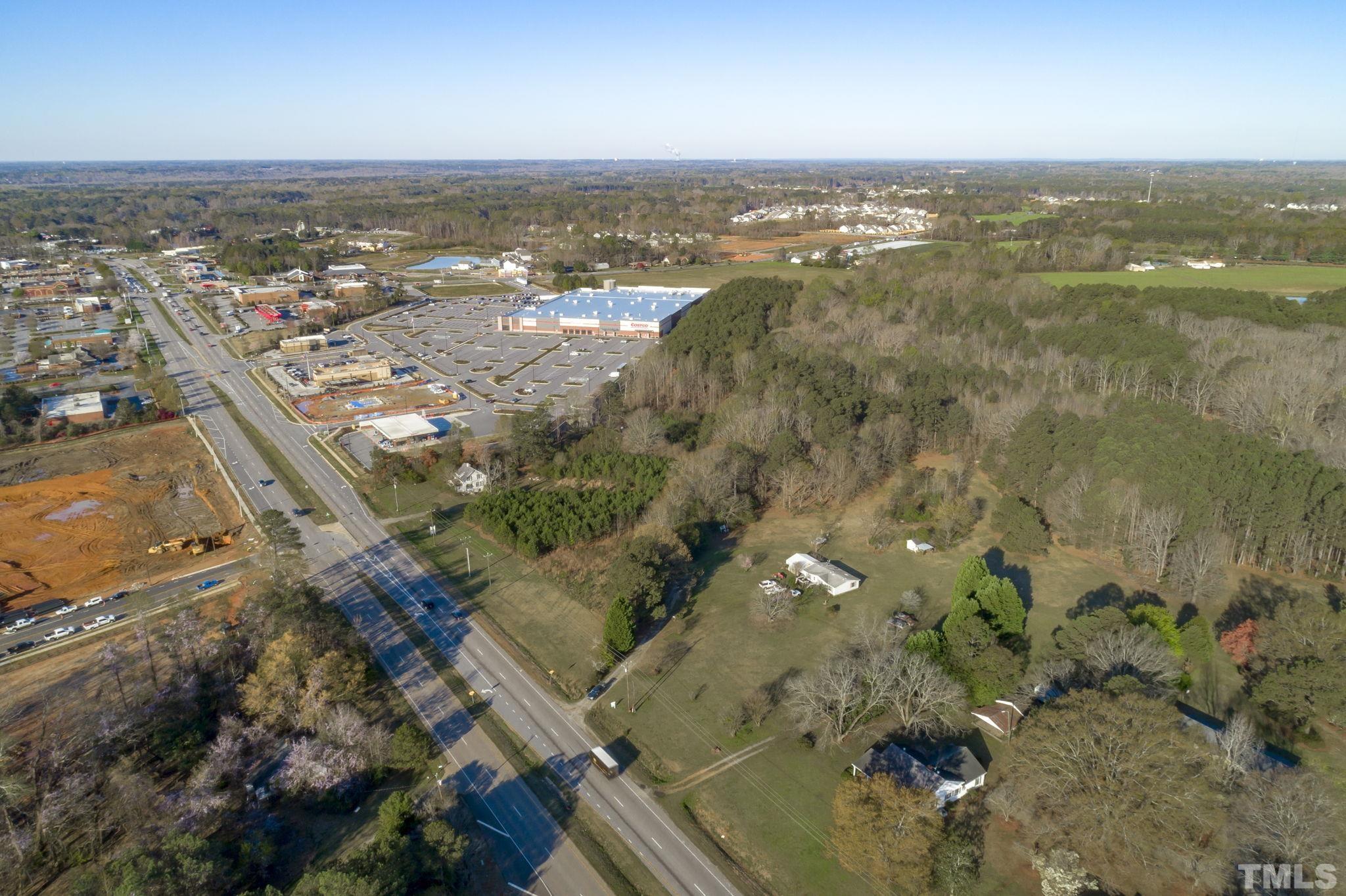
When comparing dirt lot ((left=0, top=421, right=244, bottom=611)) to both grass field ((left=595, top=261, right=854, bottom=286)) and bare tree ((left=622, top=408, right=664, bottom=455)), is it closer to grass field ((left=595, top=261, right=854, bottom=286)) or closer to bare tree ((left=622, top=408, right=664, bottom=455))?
bare tree ((left=622, top=408, right=664, bottom=455))

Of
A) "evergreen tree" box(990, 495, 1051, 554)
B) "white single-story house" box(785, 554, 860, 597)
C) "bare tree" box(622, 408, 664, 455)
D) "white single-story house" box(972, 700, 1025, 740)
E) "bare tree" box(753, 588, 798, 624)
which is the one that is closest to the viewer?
"white single-story house" box(972, 700, 1025, 740)

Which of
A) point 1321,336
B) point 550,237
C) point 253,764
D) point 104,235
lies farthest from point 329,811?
point 104,235

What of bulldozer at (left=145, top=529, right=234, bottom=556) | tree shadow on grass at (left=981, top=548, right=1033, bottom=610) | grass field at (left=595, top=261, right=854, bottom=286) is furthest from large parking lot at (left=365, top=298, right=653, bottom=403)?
tree shadow on grass at (left=981, top=548, right=1033, bottom=610)

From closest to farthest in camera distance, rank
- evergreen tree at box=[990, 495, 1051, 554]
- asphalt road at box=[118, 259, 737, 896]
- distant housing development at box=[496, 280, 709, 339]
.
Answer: asphalt road at box=[118, 259, 737, 896] < evergreen tree at box=[990, 495, 1051, 554] < distant housing development at box=[496, 280, 709, 339]

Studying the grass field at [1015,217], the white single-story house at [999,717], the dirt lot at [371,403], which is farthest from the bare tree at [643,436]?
the grass field at [1015,217]

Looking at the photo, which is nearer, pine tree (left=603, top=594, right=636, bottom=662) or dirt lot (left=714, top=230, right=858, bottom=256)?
pine tree (left=603, top=594, right=636, bottom=662)

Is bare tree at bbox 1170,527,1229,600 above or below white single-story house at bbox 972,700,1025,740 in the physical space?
above

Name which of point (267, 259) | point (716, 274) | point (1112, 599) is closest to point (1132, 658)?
point (1112, 599)

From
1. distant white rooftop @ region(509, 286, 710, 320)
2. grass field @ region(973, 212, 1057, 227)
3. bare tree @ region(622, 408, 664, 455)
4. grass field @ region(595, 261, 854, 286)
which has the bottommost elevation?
bare tree @ region(622, 408, 664, 455)
